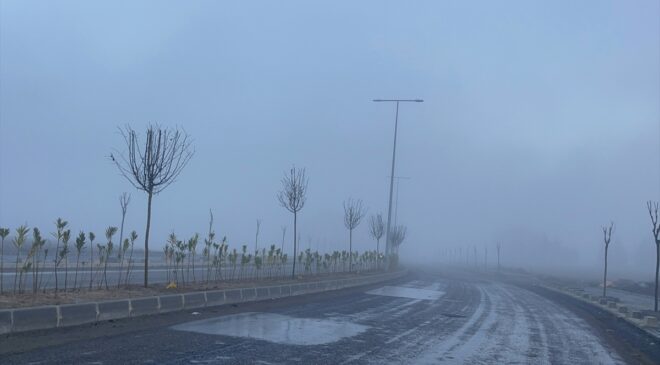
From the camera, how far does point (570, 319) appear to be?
21312mm

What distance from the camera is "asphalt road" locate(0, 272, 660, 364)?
380 inches

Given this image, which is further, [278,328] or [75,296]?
[75,296]

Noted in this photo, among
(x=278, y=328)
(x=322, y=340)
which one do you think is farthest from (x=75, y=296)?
A: (x=322, y=340)

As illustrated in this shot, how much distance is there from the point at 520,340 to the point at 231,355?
752cm

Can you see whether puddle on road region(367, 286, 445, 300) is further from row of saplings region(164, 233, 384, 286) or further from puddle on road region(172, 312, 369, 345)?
puddle on road region(172, 312, 369, 345)

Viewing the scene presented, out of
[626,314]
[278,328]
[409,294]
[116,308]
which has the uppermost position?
[116,308]

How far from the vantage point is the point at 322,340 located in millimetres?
12086

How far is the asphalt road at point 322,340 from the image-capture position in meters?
9.66

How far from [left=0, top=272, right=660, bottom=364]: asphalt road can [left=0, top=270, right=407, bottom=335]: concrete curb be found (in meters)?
0.32

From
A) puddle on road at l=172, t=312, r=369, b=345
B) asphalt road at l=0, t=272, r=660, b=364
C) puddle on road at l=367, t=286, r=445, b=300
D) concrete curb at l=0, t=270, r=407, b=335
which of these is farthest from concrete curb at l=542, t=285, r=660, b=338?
concrete curb at l=0, t=270, r=407, b=335

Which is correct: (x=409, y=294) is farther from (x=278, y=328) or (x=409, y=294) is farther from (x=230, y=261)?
(x=278, y=328)

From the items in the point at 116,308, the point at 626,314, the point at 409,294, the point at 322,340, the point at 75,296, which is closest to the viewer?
the point at 322,340

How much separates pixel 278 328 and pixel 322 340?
1.80 m

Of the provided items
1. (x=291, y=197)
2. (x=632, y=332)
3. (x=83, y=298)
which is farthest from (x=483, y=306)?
(x=83, y=298)
